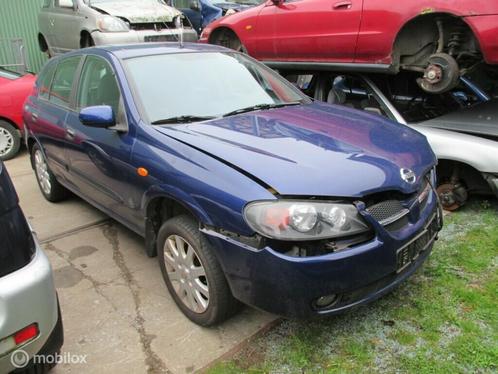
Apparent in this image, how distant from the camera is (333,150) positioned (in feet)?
8.80

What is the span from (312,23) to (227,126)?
10.0 feet

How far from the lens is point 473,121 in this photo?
431cm

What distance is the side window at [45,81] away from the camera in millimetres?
4752

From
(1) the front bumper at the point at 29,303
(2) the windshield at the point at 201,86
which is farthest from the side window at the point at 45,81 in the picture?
(1) the front bumper at the point at 29,303

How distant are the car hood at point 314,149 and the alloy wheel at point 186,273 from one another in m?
0.63

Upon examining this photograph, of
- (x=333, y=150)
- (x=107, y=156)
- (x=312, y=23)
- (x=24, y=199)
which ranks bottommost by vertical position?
(x=24, y=199)

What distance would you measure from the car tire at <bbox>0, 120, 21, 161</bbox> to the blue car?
3.52 meters

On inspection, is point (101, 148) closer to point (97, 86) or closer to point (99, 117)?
point (99, 117)

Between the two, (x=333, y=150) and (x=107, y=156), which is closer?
(x=333, y=150)

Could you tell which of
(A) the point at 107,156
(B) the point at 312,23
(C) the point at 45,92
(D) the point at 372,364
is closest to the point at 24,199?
(C) the point at 45,92

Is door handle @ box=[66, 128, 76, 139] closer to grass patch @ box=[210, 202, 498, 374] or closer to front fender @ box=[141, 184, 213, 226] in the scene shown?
front fender @ box=[141, 184, 213, 226]

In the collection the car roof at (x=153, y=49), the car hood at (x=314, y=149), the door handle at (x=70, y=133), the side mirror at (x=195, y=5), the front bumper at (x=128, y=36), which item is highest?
the side mirror at (x=195, y=5)

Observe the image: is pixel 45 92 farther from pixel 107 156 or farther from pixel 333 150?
pixel 333 150

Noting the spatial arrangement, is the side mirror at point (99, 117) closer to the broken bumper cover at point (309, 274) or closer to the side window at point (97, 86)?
Result: the side window at point (97, 86)
